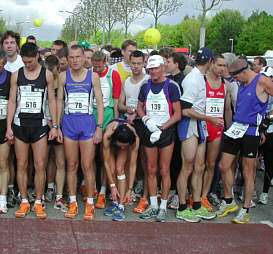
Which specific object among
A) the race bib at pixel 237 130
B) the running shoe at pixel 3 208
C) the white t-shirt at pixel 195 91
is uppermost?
the white t-shirt at pixel 195 91

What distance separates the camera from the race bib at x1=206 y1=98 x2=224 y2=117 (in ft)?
18.2

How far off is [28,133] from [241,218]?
3.01 m

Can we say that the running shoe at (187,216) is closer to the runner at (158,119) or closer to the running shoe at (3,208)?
the runner at (158,119)

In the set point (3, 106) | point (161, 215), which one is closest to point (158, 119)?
point (161, 215)

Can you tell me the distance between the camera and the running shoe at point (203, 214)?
546 centimetres

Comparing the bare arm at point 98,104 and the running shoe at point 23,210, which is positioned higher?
the bare arm at point 98,104

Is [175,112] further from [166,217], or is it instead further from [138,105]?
[166,217]

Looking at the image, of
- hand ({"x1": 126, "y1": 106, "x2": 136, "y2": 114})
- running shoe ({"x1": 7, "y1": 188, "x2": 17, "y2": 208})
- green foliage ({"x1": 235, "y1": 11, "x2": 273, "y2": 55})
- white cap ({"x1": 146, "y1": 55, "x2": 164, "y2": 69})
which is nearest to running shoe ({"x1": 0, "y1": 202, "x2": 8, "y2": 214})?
running shoe ({"x1": 7, "y1": 188, "x2": 17, "y2": 208})

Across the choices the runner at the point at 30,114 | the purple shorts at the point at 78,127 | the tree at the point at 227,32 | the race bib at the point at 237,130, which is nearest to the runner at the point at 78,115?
the purple shorts at the point at 78,127

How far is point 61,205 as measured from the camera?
5539 millimetres

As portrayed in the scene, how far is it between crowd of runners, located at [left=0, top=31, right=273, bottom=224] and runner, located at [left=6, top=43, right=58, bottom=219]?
0.5 inches

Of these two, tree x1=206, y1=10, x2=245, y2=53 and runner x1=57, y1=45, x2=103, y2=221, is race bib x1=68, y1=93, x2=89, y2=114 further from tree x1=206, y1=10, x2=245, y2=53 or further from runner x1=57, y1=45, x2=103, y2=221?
tree x1=206, y1=10, x2=245, y2=53

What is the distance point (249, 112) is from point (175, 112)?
97 centimetres

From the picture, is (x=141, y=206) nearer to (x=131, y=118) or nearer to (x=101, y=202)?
(x=101, y=202)
